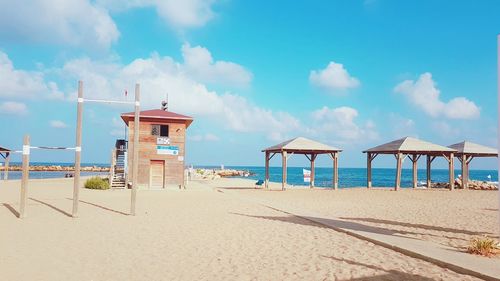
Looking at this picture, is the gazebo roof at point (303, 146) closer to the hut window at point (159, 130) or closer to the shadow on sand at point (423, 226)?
the hut window at point (159, 130)

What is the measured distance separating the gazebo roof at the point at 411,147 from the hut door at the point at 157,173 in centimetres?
1326

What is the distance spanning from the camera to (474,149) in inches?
1087

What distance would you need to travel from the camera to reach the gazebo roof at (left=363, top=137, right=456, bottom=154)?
24.3 m

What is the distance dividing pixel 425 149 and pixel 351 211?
42.4 feet

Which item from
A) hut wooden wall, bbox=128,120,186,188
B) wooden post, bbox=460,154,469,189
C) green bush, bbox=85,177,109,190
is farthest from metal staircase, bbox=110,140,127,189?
wooden post, bbox=460,154,469,189

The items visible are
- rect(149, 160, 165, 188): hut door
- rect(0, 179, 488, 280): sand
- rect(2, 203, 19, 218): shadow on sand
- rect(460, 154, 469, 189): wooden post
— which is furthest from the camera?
rect(460, 154, 469, 189): wooden post

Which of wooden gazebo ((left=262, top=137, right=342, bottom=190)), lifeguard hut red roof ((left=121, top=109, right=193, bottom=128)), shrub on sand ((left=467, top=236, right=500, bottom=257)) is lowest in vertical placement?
shrub on sand ((left=467, top=236, right=500, bottom=257))

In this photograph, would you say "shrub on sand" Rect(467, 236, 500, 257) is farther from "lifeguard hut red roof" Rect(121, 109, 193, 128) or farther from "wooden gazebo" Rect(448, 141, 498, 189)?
"wooden gazebo" Rect(448, 141, 498, 189)

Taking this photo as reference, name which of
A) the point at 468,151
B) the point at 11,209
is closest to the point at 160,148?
the point at 11,209

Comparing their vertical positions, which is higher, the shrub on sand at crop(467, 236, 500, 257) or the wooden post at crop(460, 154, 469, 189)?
the wooden post at crop(460, 154, 469, 189)

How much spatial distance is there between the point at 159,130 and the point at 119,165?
5.98m

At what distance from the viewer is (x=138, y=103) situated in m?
11.7

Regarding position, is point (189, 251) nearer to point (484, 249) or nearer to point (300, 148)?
point (484, 249)

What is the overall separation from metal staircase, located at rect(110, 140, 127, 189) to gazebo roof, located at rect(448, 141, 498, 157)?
69.9ft
